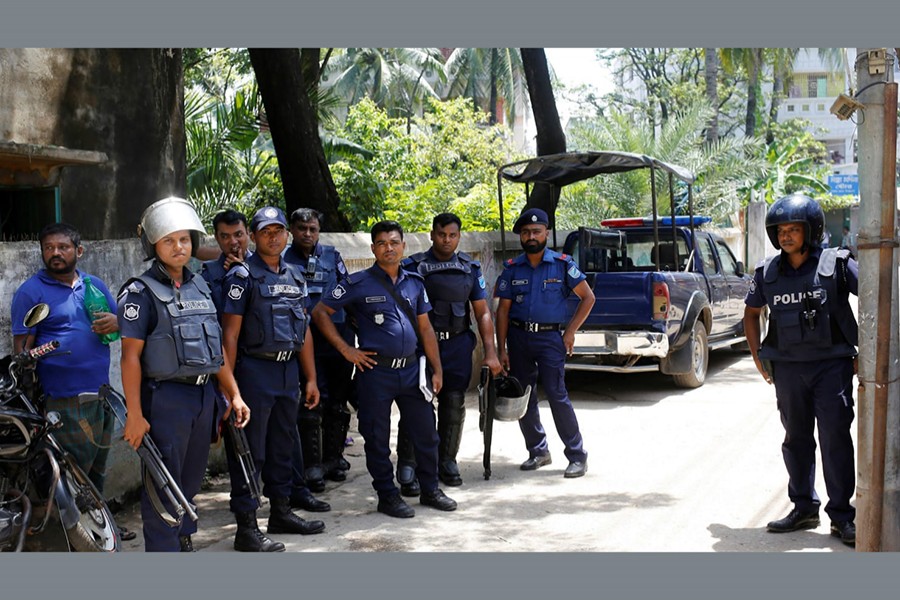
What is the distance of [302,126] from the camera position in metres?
10.1

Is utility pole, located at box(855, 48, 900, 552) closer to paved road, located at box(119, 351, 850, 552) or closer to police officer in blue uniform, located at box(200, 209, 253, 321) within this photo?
paved road, located at box(119, 351, 850, 552)

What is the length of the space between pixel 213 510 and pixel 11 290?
1.85 m

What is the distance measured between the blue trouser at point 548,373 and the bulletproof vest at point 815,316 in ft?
6.22

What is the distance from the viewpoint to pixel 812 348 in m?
5.22

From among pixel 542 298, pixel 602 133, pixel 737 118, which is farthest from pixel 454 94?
pixel 542 298

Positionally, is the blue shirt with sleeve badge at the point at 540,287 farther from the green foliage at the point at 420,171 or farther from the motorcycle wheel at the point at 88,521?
the green foliage at the point at 420,171

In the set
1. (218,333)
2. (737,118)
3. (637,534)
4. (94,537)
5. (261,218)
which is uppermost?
(737,118)

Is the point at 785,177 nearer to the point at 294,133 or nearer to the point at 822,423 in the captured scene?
the point at 294,133

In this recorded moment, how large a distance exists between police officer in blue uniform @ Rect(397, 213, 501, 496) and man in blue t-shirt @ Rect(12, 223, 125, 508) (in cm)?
213

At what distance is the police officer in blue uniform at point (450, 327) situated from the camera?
21.5ft

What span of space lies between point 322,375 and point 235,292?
1533 mm

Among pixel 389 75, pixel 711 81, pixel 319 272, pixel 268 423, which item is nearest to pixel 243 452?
pixel 268 423

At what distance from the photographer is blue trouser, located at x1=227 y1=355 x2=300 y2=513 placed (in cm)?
520

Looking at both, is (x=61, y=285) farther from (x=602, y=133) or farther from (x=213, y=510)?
(x=602, y=133)
